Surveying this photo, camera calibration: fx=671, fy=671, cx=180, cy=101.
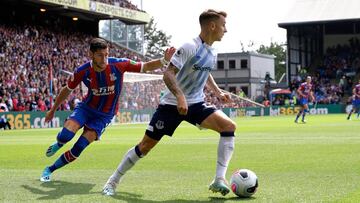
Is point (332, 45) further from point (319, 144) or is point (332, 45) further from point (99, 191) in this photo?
point (99, 191)

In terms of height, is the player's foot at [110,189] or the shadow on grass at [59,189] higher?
the player's foot at [110,189]

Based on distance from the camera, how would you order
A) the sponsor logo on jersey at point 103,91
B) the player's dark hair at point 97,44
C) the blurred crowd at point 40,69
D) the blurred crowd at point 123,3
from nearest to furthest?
the player's dark hair at point 97,44 → the sponsor logo on jersey at point 103,91 → the blurred crowd at point 40,69 → the blurred crowd at point 123,3

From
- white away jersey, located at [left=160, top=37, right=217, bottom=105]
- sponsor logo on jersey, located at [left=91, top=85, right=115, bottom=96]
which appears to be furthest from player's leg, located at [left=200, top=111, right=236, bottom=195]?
sponsor logo on jersey, located at [left=91, top=85, right=115, bottom=96]

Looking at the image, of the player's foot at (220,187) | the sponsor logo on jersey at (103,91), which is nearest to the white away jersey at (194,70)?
the player's foot at (220,187)

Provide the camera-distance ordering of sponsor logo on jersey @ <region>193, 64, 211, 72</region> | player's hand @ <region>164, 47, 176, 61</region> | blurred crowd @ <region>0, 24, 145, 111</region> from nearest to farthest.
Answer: sponsor logo on jersey @ <region>193, 64, 211, 72</region>
player's hand @ <region>164, 47, 176, 61</region>
blurred crowd @ <region>0, 24, 145, 111</region>

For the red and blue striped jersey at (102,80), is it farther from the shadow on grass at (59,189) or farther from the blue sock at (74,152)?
the shadow on grass at (59,189)

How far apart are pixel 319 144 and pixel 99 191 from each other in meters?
9.94

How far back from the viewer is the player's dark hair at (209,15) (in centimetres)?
788

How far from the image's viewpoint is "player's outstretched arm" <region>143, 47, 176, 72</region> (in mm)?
8500

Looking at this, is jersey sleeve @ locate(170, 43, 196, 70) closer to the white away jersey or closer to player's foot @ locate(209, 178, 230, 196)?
the white away jersey

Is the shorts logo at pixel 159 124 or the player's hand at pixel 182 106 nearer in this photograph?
the player's hand at pixel 182 106

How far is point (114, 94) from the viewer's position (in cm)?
1027

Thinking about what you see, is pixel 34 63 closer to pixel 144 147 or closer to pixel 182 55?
pixel 144 147

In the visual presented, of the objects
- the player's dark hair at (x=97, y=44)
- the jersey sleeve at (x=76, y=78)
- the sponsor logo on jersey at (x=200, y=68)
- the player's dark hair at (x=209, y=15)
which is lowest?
the jersey sleeve at (x=76, y=78)
